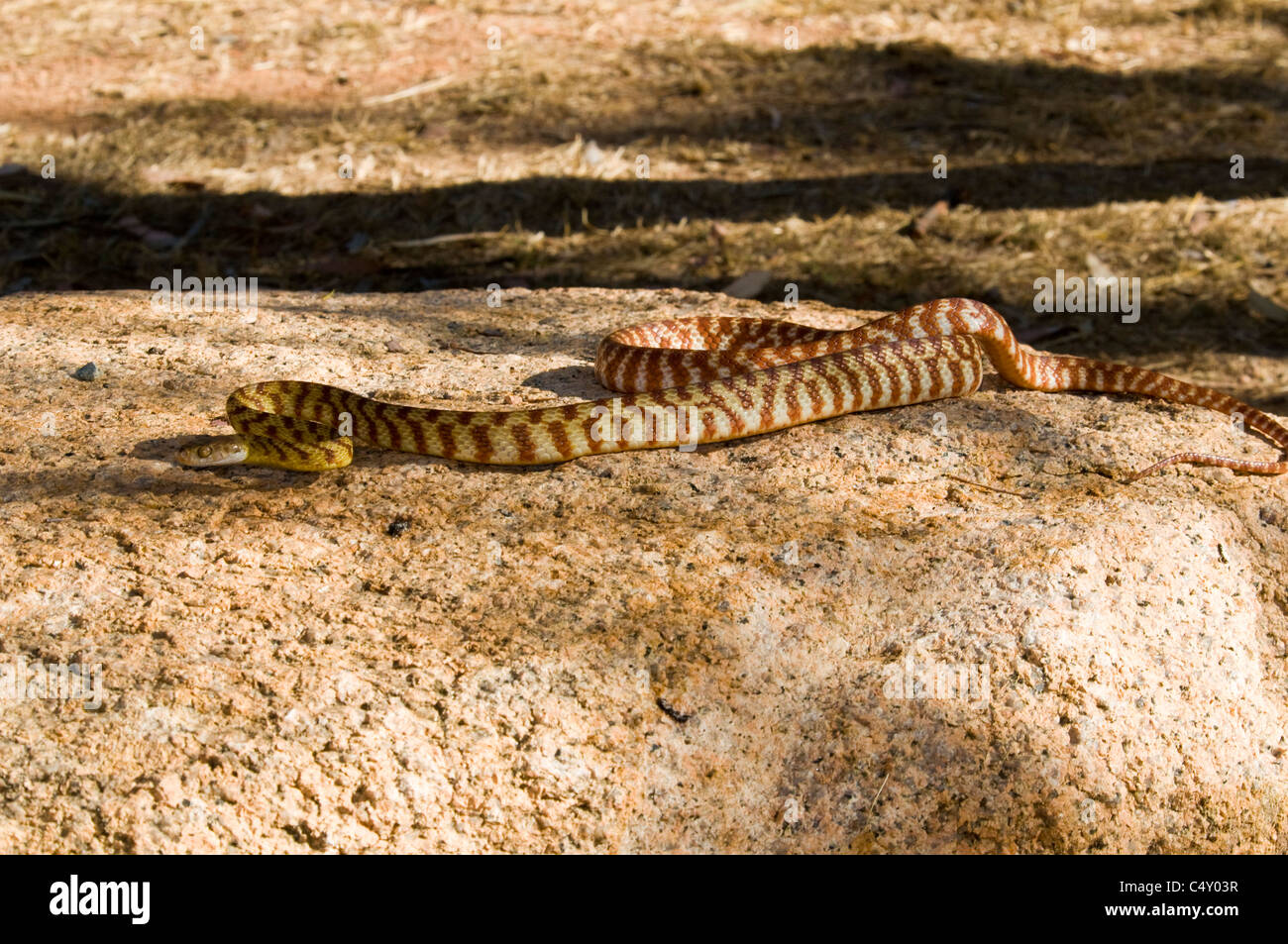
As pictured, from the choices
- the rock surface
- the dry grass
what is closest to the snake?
the rock surface

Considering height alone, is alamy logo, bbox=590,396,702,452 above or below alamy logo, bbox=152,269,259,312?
below

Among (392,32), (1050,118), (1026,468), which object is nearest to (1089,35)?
(1050,118)

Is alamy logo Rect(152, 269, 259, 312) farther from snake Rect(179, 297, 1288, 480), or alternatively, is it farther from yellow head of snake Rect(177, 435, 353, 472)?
yellow head of snake Rect(177, 435, 353, 472)

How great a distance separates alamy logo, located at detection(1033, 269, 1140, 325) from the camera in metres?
10.5

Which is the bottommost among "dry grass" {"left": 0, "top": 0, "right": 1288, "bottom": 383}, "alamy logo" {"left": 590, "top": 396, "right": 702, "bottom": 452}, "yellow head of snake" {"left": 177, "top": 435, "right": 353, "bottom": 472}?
"yellow head of snake" {"left": 177, "top": 435, "right": 353, "bottom": 472}

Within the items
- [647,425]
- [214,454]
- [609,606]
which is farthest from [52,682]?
[647,425]

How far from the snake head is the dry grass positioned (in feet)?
17.2

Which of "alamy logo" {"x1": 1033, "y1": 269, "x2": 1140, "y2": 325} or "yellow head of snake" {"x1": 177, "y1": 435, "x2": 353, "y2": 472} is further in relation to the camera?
"alamy logo" {"x1": 1033, "y1": 269, "x2": 1140, "y2": 325}

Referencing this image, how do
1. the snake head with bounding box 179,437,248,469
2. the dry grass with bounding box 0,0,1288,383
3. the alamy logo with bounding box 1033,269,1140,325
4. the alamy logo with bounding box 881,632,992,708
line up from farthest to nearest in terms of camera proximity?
1. the dry grass with bounding box 0,0,1288,383
2. the alamy logo with bounding box 1033,269,1140,325
3. the snake head with bounding box 179,437,248,469
4. the alamy logo with bounding box 881,632,992,708

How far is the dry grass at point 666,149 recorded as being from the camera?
10.9 metres

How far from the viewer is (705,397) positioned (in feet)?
19.4

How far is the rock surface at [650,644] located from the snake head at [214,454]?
97mm

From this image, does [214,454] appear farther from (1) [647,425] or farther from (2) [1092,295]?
(2) [1092,295]

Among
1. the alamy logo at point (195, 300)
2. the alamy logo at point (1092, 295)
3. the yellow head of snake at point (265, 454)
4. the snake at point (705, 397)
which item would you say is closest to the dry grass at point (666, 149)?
the alamy logo at point (1092, 295)
